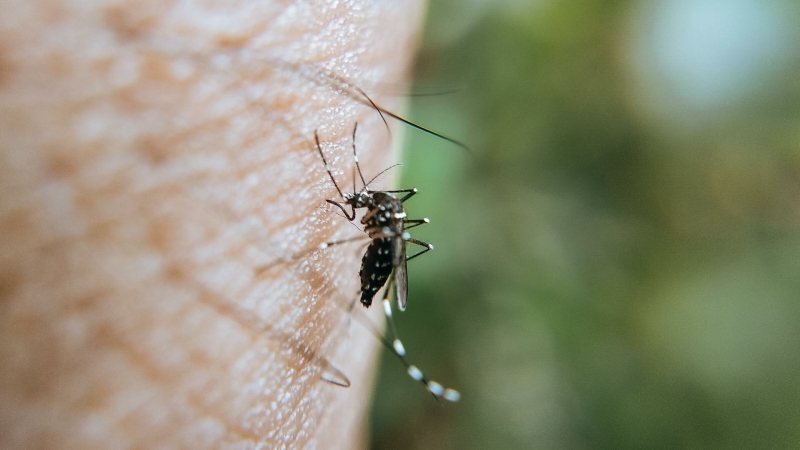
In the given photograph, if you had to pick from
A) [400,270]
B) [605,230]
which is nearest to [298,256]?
[400,270]

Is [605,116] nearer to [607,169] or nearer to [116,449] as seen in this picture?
[607,169]

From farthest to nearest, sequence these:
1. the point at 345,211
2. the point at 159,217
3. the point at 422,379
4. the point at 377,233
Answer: the point at 422,379
the point at 377,233
the point at 345,211
the point at 159,217

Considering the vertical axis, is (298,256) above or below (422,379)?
below

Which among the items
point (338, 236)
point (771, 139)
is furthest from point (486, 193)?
point (338, 236)

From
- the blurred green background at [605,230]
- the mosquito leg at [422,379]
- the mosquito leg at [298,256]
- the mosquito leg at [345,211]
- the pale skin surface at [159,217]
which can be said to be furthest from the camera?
the blurred green background at [605,230]

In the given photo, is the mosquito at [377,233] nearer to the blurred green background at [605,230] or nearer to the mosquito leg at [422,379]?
the mosquito leg at [422,379]

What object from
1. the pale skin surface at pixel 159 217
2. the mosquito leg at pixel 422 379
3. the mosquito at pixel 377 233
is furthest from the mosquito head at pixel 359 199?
the mosquito leg at pixel 422 379

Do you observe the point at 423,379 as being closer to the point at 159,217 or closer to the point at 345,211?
the point at 345,211

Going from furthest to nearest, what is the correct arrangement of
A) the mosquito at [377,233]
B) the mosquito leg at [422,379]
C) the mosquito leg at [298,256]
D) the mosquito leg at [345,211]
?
1. the mosquito leg at [422,379]
2. the mosquito at [377,233]
3. the mosquito leg at [345,211]
4. the mosquito leg at [298,256]
